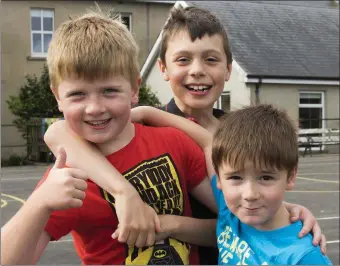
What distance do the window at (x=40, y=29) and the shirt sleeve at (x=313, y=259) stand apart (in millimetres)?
23459

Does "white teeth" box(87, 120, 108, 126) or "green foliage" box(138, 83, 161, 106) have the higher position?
"green foliage" box(138, 83, 161, 106)

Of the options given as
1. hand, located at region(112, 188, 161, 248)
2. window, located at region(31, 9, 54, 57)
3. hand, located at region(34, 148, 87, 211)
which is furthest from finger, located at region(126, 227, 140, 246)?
window, located at region(31, 9, 54, 57)

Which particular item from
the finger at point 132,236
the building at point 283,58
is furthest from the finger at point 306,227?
the building at point 283,58

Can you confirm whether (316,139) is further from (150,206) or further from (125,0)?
(150,206)

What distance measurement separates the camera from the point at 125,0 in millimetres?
25062

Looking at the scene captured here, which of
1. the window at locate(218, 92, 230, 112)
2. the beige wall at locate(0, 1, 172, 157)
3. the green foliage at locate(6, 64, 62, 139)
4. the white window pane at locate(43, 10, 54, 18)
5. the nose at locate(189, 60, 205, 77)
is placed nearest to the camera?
the nose at locate(189, 60, 205, 77)

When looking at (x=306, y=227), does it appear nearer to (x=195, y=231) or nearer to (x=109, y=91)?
(x=195, y=231)

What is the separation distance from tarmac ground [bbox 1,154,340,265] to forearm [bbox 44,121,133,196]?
4.99 meters

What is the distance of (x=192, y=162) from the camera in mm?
2092

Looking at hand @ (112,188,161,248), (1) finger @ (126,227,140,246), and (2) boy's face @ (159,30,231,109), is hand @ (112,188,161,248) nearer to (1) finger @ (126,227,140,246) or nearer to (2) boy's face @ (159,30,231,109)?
(1) finger @ (126,227,140,246)

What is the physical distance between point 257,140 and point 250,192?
0.56ft

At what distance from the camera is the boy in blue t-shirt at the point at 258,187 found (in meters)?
1.84

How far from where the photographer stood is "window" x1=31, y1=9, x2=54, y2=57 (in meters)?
24.4

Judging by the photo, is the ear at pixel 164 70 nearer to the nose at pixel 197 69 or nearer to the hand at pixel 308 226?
the nose at pixel 197 69
